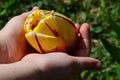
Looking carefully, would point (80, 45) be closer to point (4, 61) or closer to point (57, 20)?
point (57, 20)

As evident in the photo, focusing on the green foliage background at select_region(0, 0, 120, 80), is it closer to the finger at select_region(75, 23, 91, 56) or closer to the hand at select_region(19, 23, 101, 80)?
the finger at select_region(75, 23, 91, 56)

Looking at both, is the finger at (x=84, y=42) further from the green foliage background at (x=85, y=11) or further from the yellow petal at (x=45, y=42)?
the green foliage background at (x=85, y=11)

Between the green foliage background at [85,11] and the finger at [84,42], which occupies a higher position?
the finger at [84,42]

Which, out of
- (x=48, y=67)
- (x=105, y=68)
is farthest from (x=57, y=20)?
(x=105, y=68)

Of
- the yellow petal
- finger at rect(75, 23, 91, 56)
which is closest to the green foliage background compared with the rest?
finger at rect(75, 23, 91, 56)

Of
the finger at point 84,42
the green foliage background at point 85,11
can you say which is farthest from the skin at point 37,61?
the green foliage background at point 85,11

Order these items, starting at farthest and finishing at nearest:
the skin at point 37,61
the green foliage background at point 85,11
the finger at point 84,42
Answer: the green foliage background at point 85,11
the finger at point 84,42
the skin at point 37,61
